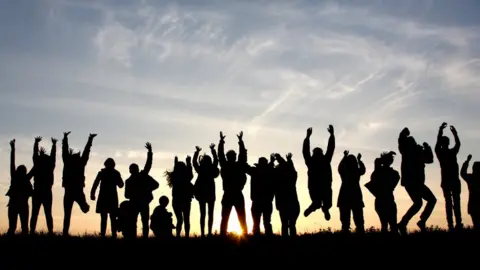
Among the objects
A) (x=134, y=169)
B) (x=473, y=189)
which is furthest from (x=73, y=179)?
(x=473, y=189)

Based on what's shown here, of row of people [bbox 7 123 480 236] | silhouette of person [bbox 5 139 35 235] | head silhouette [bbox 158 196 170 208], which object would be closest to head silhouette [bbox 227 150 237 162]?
row of people [bbox 7 123 480 236]

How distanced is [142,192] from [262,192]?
3586 millimetres

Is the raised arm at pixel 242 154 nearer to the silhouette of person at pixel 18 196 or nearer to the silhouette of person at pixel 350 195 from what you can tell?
the silhouette of person at pixel 350 195

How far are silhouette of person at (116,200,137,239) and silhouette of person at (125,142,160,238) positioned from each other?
0.32 ft

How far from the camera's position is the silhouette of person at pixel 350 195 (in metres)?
16.3

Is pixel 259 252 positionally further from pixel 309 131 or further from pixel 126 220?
pixel 126 220

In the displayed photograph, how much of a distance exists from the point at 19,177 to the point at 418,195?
39.7ft

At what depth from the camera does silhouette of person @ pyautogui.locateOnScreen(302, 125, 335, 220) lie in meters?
16.4

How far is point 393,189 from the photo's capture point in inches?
649

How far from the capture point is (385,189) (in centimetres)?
1638

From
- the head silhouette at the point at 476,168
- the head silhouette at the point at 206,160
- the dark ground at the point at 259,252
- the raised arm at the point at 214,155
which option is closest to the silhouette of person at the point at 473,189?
the head silhouette at the point at 476,168

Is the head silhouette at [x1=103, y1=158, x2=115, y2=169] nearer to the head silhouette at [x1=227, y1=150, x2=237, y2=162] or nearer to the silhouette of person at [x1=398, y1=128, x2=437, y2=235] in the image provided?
the head silhouette at [x1=227, y1=150, x2=237, y2=162]

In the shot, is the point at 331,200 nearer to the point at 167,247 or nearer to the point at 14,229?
the point at 167,247

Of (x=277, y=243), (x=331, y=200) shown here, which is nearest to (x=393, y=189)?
(x=331, y=200)
